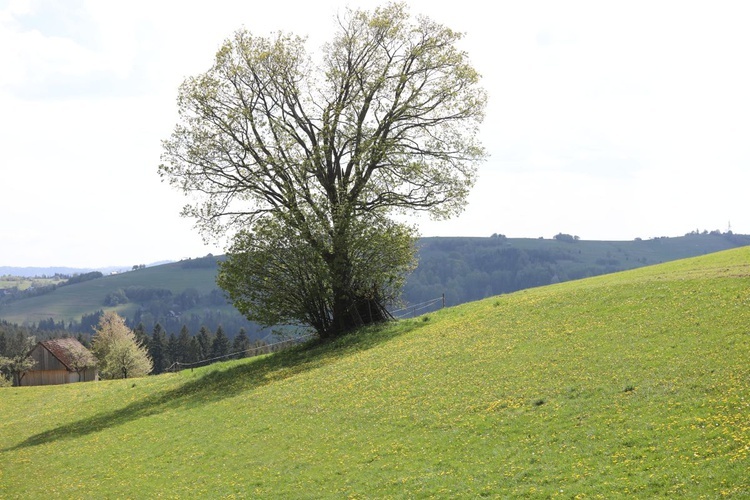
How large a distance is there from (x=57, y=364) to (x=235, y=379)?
56.7 meters

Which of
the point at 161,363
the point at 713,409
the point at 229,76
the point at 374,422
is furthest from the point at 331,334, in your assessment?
the point at 161,363

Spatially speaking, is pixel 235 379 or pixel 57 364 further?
pixel 57 364

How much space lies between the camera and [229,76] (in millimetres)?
46156

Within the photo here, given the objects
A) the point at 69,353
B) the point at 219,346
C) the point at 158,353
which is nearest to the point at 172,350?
the point at 158,353

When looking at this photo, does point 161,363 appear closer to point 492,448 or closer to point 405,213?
point 405,213

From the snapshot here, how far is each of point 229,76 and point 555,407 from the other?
34544 mm

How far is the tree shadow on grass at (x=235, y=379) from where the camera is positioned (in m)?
36.1

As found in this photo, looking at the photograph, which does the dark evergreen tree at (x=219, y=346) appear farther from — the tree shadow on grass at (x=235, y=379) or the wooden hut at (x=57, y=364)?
the tree shadow on grass at (x=235, y=379)

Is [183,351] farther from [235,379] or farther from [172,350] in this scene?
[235,379]

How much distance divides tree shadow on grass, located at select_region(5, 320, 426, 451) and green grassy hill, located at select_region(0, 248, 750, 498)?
10.2 inches

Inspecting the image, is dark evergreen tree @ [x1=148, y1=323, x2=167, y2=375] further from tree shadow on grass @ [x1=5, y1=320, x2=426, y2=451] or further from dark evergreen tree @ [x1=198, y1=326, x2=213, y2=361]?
tree shadow on grass @ [x1=5, y1=320, x2=426, y2=451]

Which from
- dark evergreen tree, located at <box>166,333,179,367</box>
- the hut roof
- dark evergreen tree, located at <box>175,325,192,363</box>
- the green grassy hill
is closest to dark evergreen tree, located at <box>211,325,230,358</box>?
dark evergreen tree, located at <box>175,325,192,363</box>

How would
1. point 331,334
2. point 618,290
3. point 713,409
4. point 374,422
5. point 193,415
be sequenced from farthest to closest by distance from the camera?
1. point 331,334
2. point 618,290
3. point 193,415
4. point 374,422
5. point 713,409

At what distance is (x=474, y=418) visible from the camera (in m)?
21.9
